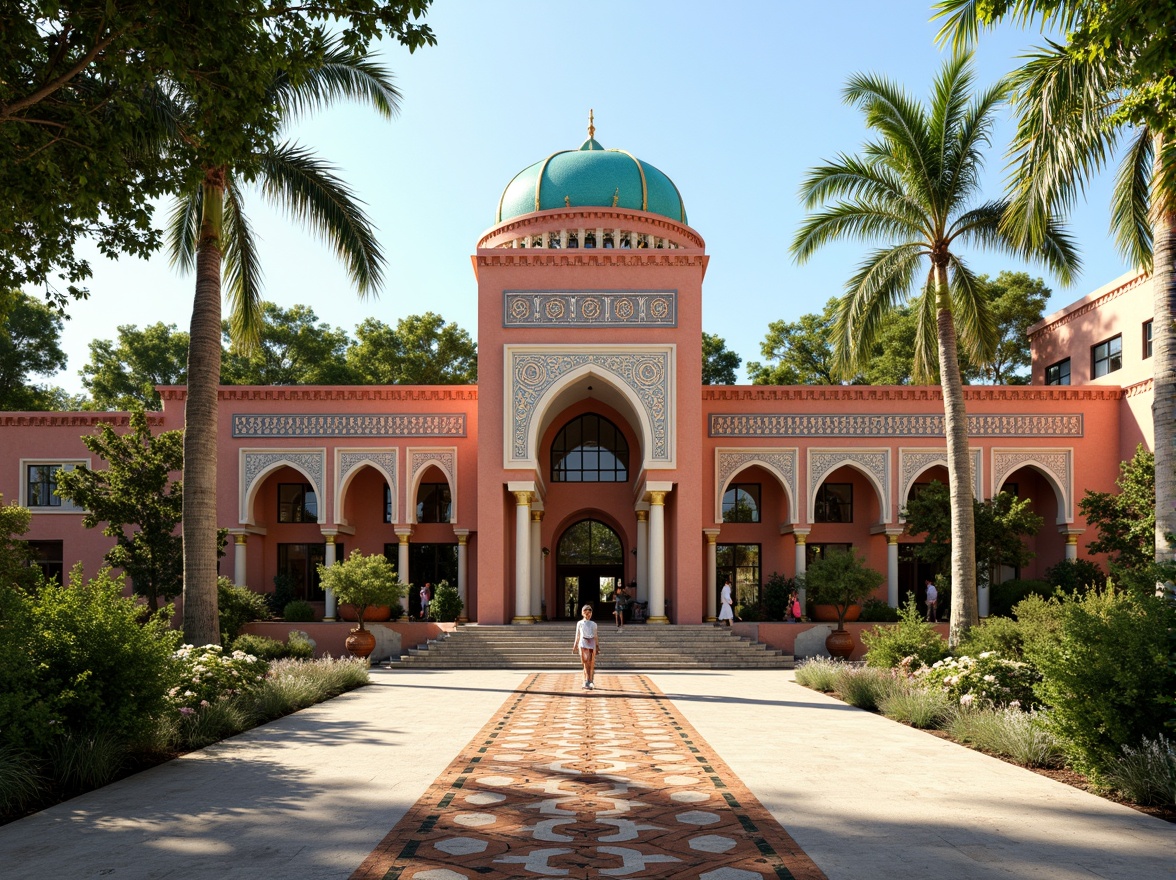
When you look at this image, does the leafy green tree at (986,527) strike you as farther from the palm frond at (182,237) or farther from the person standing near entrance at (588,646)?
the palm frond at (182,237)

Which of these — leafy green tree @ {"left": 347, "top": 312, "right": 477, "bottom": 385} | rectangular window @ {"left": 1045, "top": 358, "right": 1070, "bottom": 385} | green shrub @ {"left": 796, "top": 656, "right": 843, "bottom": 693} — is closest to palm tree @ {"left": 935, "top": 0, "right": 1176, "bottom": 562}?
green shrub @ {"left": 796, "top": 656, "right": 843, "bottom": 693}

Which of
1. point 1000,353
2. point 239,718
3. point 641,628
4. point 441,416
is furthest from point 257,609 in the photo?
point 1000,353

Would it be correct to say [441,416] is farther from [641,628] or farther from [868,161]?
[868,161]

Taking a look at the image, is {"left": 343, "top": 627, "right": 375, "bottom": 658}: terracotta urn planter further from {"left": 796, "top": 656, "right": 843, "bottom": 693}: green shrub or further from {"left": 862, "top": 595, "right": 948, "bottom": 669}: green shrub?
{"left": 862, "top": 595, "right": 948, "bottom": 669}: green shrub

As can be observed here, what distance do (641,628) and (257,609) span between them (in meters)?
8.40

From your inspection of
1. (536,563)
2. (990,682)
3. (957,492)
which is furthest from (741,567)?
(990,682)

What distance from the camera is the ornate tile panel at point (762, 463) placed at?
24641mm

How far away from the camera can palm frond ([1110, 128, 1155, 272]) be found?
1214cm

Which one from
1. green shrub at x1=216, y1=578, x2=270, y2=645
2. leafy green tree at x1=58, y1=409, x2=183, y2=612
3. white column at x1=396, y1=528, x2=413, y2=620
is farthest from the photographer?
white column at x1=396, y1=528, x2=413, y2=620

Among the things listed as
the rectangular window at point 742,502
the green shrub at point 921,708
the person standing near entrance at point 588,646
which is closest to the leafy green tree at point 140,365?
the rectangular window at point 742,502

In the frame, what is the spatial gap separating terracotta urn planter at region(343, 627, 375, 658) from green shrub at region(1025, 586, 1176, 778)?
15.3m

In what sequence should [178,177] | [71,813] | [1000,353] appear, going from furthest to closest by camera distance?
[1000,353]
[178,177]
[71,813]

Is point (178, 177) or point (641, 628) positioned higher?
point (178, 177)

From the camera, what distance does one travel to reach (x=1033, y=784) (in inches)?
287
